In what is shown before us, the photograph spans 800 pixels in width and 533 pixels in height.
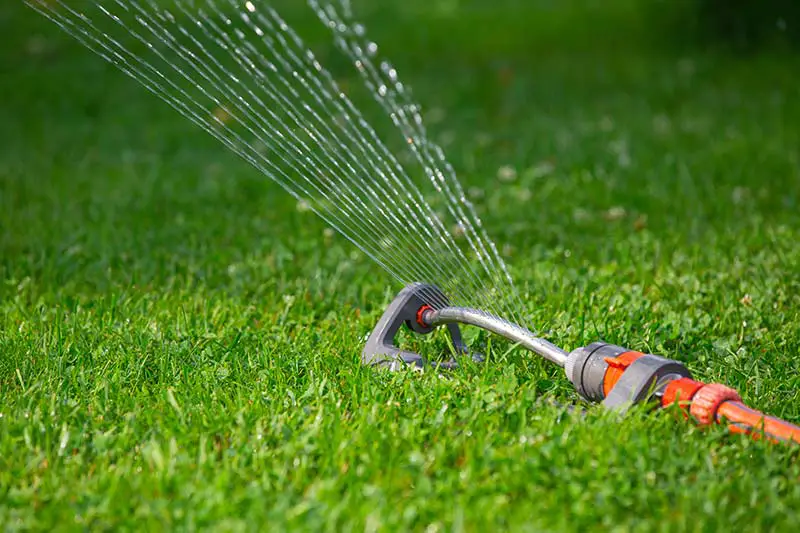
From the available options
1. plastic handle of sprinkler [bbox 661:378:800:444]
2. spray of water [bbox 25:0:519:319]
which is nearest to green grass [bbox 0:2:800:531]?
plastic handle of sprinkler [bbox 661:378:800:444]

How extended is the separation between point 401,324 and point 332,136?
8.55 feet

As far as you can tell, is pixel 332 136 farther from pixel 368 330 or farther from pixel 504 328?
pixel 504 328

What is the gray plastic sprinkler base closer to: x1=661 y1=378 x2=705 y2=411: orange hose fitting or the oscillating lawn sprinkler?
the oscillating lawn sprinkler

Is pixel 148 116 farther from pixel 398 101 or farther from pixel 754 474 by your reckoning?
pixel 754 474

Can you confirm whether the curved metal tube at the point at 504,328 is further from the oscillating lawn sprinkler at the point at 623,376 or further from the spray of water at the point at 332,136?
the spray of water at the point at 332,136

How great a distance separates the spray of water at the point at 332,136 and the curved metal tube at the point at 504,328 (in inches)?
5.1

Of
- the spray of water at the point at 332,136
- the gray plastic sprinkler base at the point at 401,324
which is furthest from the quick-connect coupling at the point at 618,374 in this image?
the spray of water at the point at 332,136

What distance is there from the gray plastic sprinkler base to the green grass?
0.32 feet

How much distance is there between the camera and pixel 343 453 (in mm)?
2201

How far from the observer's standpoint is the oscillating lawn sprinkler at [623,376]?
2.27 metres

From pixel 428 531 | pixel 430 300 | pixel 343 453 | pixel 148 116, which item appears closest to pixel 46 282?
pixel 430 300

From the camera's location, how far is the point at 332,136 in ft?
17.1

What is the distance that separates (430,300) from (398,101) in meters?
4.52

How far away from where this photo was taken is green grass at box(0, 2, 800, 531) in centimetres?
205
